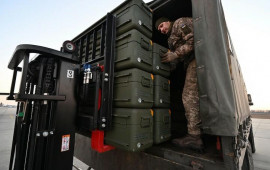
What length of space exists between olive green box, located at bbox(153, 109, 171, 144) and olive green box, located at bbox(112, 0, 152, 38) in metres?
1.08

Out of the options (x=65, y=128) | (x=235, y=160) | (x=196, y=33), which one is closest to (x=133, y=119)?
(x=65, y=128)

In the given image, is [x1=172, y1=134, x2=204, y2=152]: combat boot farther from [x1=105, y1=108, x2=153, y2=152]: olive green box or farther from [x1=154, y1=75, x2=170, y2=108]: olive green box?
[x1=154, y1=75, x2=170, y2=108]: olive green box

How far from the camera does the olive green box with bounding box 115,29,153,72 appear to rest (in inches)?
65.3

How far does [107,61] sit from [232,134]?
4.85ft

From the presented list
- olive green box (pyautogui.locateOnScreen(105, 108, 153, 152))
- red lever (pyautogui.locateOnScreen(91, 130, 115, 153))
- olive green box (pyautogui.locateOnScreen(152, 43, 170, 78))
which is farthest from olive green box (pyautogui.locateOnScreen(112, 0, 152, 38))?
red lever (pyautogui.locateOnScreen(91, 130, 115, 153))

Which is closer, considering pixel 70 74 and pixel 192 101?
pixel 70 74

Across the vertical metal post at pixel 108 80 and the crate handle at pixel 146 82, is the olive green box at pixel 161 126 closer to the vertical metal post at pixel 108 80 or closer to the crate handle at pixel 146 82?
the crate handle at pixel 146 82

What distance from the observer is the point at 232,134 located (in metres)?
1.28

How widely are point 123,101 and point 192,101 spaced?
95 cm

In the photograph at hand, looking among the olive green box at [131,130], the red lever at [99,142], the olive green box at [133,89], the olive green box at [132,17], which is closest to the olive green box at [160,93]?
the olive green box at [133,89]

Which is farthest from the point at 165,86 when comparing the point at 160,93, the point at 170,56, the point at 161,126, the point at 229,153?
the point at 229,153

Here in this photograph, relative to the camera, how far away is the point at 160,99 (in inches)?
76.2

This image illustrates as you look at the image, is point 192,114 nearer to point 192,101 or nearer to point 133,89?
point 192,101

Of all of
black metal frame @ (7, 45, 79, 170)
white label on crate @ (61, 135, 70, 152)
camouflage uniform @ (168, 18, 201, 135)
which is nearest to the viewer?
black metal frame @ (7, 45, 79, 170)
